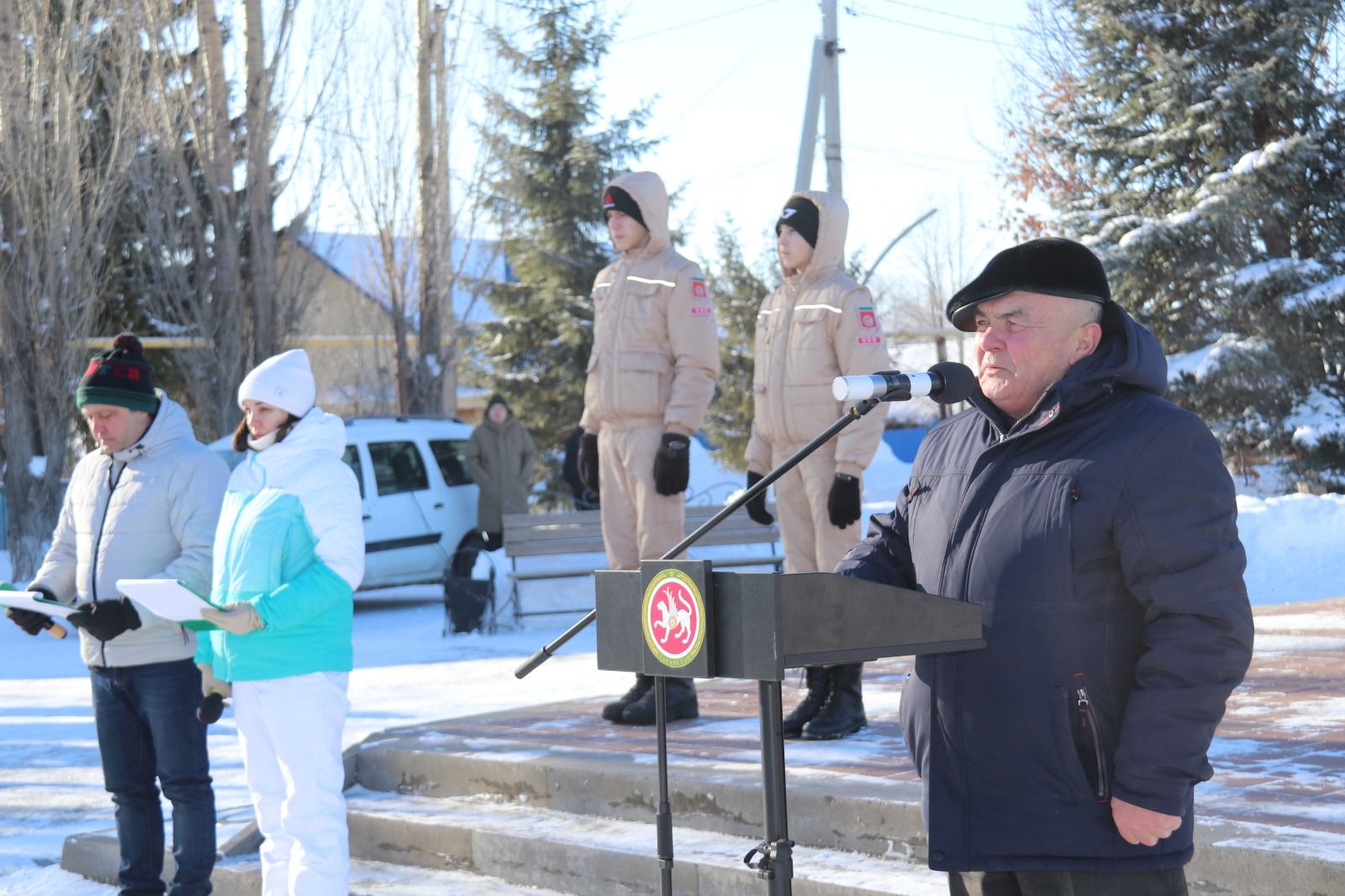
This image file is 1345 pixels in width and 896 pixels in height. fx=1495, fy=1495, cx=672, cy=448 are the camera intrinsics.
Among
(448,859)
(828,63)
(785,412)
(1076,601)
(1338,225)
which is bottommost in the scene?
(448,859)

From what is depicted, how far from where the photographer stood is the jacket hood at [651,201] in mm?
6488

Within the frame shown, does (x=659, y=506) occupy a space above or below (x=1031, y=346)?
below

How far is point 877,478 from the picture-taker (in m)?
31.5

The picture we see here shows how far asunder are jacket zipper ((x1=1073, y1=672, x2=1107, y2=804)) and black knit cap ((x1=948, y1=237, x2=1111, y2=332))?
68 cm

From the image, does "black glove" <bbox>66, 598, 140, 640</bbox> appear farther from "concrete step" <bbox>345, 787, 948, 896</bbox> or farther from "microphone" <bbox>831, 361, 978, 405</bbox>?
"microphone" <bbox>831, 361, 978, 405</bbox>

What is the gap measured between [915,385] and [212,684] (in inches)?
113

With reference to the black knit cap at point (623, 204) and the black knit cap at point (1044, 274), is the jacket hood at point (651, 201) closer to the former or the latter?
the black knit cap at point (623, 204)

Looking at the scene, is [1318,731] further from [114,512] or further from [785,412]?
[114,512]

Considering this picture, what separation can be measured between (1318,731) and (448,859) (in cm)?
333

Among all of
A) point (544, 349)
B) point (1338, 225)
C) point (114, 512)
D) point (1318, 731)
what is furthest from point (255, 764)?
point (544, 349)

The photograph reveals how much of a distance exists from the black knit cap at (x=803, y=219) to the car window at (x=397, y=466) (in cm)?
879

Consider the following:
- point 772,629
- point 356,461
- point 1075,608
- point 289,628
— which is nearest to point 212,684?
point 289,628

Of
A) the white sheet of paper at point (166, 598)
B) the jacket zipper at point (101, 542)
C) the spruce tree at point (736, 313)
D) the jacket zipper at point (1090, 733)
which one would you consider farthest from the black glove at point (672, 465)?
the spruce tree at point (736, 313)

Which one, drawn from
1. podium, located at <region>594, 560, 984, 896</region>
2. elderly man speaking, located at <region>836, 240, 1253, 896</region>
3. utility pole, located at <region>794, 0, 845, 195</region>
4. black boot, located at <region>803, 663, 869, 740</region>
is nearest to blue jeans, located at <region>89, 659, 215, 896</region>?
black boot, located at <region>803, 663, 869, 740</region>
